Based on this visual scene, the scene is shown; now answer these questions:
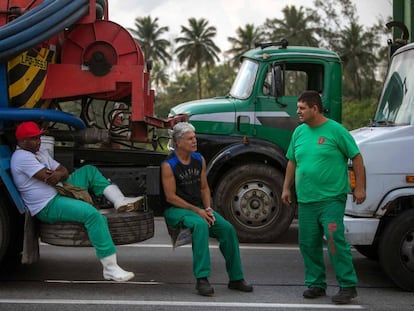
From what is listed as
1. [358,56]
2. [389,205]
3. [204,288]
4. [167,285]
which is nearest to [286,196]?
[389,205]

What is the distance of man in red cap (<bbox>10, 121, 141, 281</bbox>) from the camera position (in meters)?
6.07

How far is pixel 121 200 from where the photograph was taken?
6.50 meters

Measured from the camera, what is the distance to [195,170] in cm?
645

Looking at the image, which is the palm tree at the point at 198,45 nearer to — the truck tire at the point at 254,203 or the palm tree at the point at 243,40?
the palm tree at the point at 243,40

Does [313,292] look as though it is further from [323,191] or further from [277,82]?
[277,82]

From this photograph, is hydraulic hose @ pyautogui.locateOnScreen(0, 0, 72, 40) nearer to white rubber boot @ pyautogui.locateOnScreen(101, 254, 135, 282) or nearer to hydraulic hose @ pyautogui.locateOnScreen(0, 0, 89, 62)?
hydraulic hose @ pyautogui.locateOnScreen(0, 0, 89, 62)

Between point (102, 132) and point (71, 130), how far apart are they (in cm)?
31

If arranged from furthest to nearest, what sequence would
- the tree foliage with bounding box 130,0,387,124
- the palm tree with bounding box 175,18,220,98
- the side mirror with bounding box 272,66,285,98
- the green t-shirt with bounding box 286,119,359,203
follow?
1. the palm tree with bounding box 175,18,220,98
2. the tree foliage with bounding box 130,0,387,124
3. the side mirror with bounding box 272,66,285,98
4. the green t-shirt with bounding box 286,119,359,203

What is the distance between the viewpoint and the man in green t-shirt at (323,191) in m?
Result: 5.86

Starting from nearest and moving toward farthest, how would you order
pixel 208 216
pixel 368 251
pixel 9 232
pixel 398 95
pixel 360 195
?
pixel 360 195, pixel 208 216, pixel 9 232, pixel 398 95, pixel 368 251

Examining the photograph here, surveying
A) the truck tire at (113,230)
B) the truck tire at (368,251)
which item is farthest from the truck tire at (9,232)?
the truck tire at (368,251)

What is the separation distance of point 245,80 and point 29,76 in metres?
3.71

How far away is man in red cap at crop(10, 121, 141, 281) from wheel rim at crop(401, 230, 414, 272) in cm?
243

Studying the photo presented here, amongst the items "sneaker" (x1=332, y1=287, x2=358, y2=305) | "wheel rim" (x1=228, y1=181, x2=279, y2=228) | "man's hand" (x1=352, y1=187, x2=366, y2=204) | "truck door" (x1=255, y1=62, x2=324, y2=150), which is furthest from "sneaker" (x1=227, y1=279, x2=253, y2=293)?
"truck door" (x1=255, y1=62, x2=324, y2=150)
